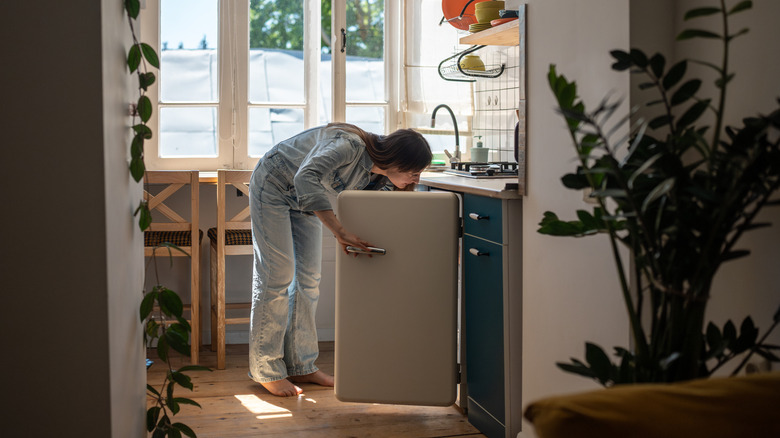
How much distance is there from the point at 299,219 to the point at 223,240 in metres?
0.53

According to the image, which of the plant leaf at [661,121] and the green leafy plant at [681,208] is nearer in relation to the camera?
the green leafy plant at [681,208]

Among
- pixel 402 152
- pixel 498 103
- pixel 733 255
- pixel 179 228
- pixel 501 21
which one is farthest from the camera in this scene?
pixel 498 103

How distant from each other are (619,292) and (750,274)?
325 mm

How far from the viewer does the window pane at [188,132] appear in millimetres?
3826

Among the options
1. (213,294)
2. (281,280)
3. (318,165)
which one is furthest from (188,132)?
(318,165)

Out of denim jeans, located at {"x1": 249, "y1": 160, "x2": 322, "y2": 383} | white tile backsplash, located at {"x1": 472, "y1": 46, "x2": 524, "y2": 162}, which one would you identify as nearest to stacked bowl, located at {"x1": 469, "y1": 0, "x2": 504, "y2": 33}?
white tile backsplash, located at {"x1": 472, "y1": 46, "x2": 524, "y2": 162}

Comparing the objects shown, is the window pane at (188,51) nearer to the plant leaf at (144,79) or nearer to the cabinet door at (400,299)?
the cabinet door at (400,299)

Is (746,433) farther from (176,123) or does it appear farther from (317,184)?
(176,123)

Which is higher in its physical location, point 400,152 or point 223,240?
point 400,152

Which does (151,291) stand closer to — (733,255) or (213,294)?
(733,255)

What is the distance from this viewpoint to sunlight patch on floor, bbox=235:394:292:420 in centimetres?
274

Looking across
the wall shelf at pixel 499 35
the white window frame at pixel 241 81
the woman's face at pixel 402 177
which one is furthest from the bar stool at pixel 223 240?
the wall shelf at pixel 499 35

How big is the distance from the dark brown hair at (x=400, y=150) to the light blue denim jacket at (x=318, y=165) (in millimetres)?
41

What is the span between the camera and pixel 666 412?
2.48 feet
